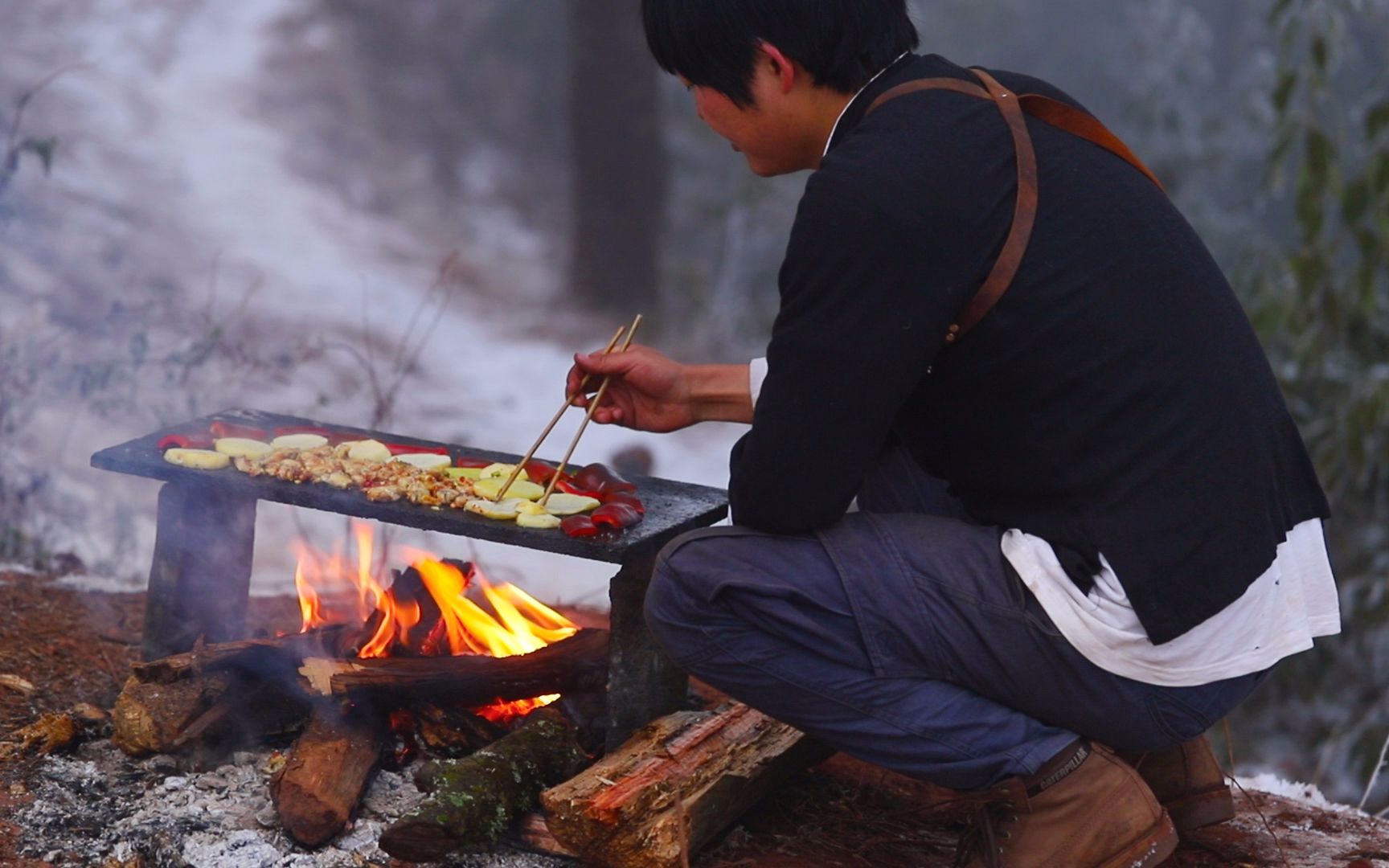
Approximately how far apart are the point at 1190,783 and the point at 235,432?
2.63 meters

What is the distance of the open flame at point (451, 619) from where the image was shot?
11.8ft

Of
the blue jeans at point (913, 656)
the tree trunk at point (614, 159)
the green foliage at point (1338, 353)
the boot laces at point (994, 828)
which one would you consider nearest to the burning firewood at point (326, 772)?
the blue jeans at point (913, 656)

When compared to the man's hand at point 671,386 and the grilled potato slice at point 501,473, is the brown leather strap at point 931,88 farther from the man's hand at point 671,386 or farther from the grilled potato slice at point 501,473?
the grilled potato slice at point 501,473

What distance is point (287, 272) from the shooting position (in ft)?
34.3

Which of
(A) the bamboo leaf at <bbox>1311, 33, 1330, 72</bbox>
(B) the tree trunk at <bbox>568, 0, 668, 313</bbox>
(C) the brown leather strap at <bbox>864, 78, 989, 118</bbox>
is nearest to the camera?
(C) the brown leather strap at <bbox>864, 78, 989, 118</bbox>

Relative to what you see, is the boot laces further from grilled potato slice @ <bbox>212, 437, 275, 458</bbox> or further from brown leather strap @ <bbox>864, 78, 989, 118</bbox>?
grilled potato slice @ <bbox>212, 437, 275, 458</bbox>

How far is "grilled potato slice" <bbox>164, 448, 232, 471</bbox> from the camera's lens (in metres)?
3.39

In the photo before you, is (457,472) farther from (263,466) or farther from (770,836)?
(770,836)

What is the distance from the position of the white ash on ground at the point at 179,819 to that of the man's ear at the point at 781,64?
1762mm

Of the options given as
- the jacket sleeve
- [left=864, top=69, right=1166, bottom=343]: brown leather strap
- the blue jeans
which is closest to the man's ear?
[left=864, top=69, right=1166, bottom=343]: brown leather strap

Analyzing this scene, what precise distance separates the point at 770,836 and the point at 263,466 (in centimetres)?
155

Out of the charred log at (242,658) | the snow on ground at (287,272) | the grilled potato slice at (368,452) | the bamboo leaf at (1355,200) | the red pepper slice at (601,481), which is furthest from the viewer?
the snow on ground at (287,272)

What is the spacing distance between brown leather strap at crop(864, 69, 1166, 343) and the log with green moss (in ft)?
4.56

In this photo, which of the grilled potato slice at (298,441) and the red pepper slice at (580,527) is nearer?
the red pepper slice at (580,527)
